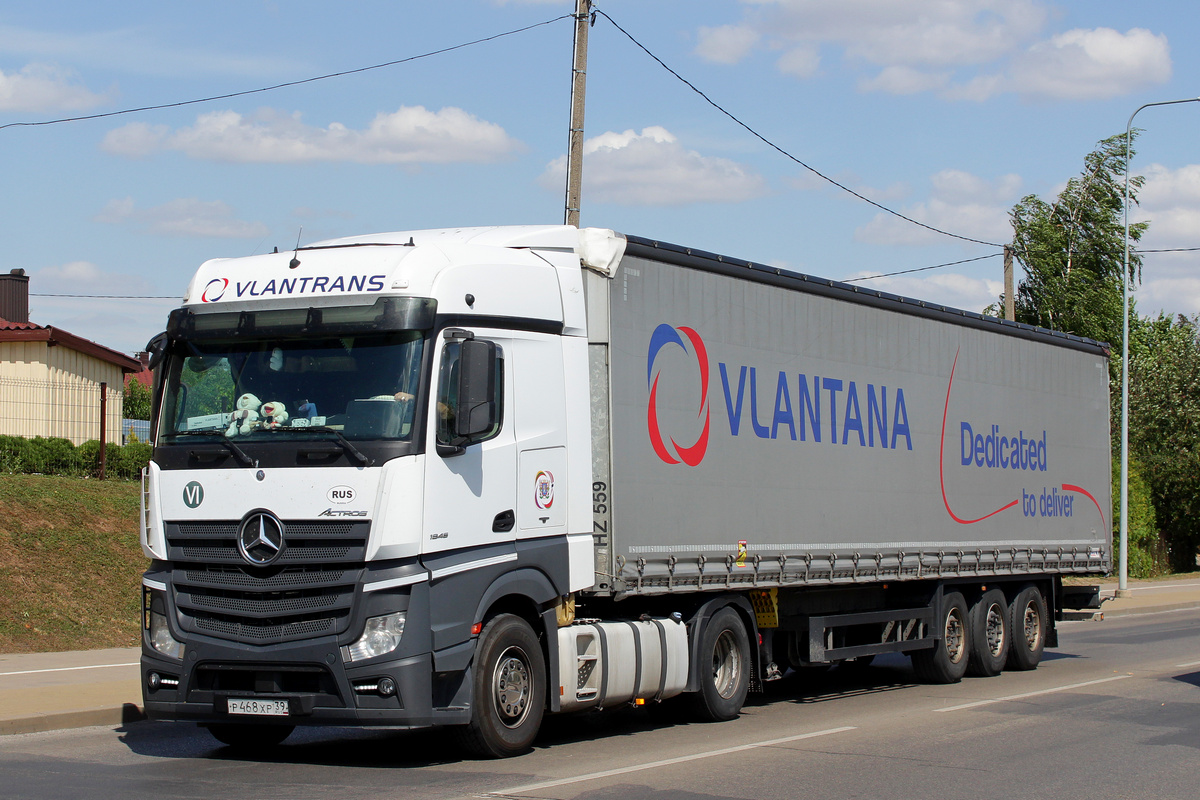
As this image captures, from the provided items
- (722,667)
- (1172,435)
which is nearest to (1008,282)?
(1172,435)

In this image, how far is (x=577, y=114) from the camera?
56.4ft

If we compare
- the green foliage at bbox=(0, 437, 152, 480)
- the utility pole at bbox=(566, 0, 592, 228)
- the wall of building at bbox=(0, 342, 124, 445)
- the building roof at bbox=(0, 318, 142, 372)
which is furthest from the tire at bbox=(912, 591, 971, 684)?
the building roof at bbox=(0, 318, 142, 372)

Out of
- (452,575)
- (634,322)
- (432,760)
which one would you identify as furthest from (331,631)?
(634,322)

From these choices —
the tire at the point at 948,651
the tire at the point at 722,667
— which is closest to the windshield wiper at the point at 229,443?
the tire at the point at 722,667

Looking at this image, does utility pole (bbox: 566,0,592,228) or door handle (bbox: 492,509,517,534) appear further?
utility pole (bbox: 566,0,592,228)

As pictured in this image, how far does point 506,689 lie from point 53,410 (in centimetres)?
1815

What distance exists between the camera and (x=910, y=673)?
52.9 ft

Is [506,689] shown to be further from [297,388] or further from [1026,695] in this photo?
[1026,695]

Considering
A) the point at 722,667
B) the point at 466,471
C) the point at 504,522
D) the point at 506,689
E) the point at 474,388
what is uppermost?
the point at 474,388

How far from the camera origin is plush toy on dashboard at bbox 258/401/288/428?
29.3ft

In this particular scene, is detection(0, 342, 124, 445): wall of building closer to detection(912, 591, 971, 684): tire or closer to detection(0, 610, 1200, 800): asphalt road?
detection(0, 610, 1200, 800): asphalt road

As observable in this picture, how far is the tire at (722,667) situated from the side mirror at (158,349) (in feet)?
16.3

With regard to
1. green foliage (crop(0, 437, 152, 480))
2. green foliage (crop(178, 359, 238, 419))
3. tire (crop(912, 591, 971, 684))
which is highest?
green foliage (crop(178, 359, 238, 419))

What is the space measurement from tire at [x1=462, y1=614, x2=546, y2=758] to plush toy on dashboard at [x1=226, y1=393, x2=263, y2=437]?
6.93 feet
